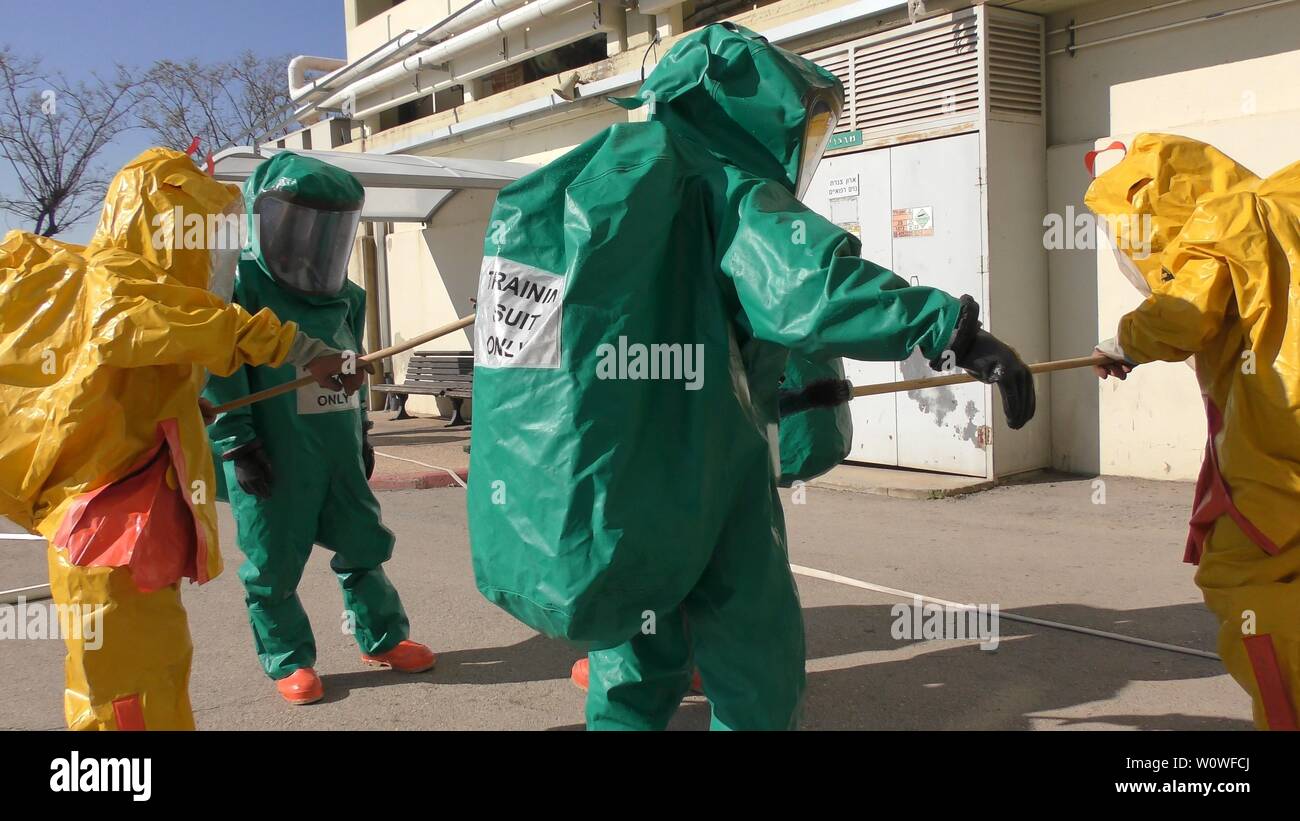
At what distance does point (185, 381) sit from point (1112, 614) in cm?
395

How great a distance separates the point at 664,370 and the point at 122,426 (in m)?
1.61

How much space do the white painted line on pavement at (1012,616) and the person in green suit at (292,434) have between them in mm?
1943

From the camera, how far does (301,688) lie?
4.26 meters

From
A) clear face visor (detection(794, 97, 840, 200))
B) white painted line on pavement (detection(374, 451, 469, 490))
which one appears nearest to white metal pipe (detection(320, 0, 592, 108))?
white painted line on pavement (detection(374, 451, 469, 490))

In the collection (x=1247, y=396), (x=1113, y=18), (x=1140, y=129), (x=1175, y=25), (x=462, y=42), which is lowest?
(x=1247, y=396)

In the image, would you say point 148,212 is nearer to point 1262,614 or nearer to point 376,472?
point 1262,614

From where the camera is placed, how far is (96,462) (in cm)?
299

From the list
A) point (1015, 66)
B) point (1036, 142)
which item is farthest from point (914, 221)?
point (1015, 66)

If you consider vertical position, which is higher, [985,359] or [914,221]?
[914,221]

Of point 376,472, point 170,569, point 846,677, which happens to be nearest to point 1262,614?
point 846,677

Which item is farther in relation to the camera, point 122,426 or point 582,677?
point 582,677

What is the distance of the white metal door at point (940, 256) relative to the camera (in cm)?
789

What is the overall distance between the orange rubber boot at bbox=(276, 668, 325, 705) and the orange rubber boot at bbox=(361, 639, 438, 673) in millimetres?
364
